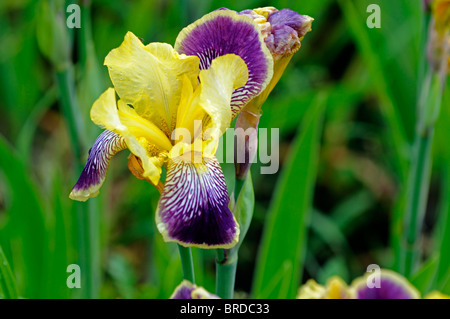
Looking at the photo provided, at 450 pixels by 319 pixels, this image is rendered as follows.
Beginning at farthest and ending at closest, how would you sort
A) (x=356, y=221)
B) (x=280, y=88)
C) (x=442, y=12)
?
(x=280, y=88) → (x=356, y=221) → (x=442, y=12)

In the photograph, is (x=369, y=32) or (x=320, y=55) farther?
(x=320, y=55)

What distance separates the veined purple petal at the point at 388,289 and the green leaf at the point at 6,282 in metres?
0.41

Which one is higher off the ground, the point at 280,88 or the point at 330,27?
the point at 330,27

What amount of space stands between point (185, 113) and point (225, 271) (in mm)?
174

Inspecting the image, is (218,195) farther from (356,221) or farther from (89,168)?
(356,221)

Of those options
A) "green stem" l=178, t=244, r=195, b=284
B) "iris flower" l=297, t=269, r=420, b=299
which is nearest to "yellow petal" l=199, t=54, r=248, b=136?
"green stem" l=178, t=244, r=195, b=284

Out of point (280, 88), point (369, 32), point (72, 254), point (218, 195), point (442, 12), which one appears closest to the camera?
point (218, 195)

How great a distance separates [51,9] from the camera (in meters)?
0.82

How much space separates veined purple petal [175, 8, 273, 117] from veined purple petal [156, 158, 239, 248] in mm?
84

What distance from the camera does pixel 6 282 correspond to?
0.60 m

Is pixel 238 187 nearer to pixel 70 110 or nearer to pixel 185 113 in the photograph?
pixel 185 113

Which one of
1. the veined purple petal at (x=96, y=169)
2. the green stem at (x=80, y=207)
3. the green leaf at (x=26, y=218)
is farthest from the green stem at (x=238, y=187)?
the green leaf at (x=26, y=218)

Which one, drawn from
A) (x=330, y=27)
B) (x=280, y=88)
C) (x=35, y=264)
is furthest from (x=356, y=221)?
(x=35, y=264)

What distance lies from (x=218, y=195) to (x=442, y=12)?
537 mm
